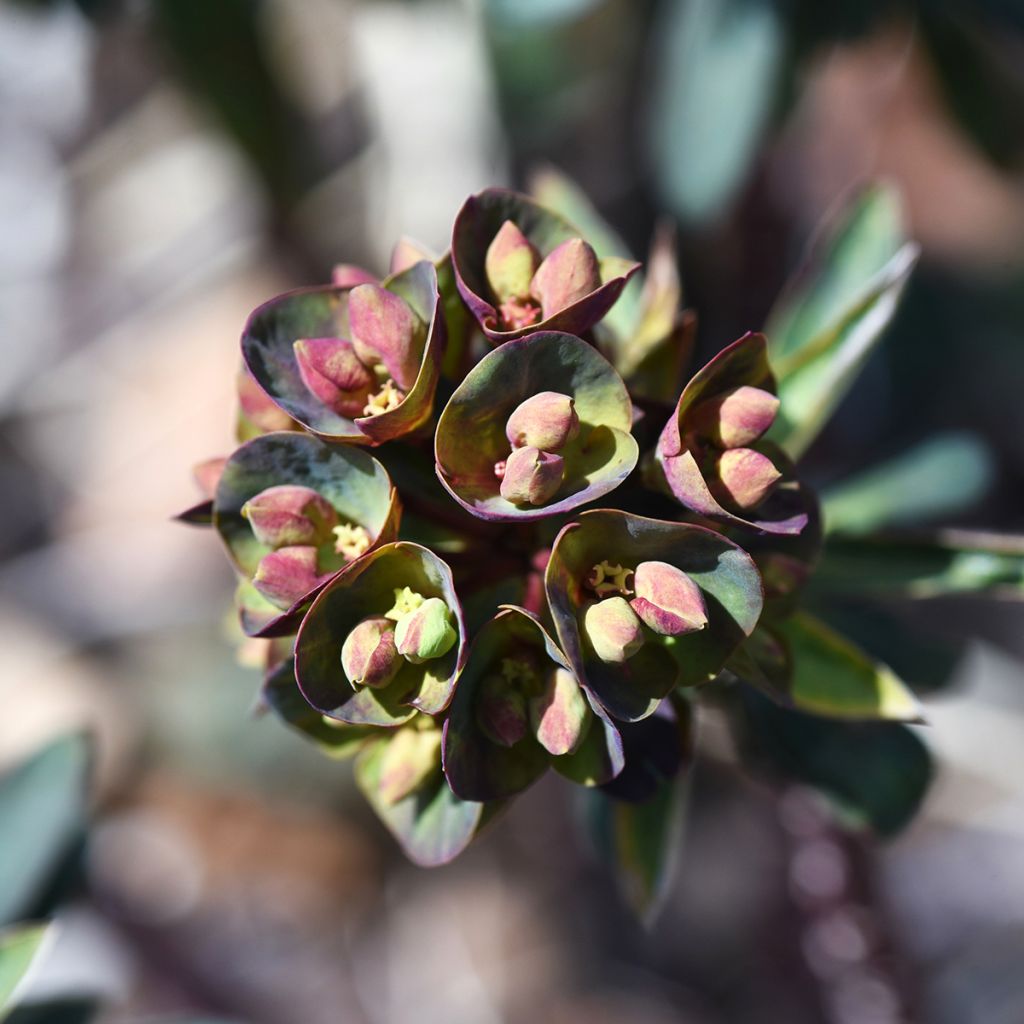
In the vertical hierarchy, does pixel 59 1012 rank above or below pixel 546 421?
below

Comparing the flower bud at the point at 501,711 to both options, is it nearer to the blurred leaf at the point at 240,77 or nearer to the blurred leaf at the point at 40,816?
the blurred leaf at the point at 40,816

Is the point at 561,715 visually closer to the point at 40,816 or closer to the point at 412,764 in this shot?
the point at 412,764

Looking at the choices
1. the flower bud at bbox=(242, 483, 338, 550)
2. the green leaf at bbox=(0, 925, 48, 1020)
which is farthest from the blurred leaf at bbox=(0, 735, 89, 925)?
the flower bud at bbox=(242, 483, 338, 550)

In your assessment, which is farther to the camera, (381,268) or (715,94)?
(381,268)

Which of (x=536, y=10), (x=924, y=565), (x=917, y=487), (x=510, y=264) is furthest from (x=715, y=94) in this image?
(x=510, y=264)

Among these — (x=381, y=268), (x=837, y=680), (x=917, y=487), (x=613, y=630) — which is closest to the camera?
(x=613, y=630)

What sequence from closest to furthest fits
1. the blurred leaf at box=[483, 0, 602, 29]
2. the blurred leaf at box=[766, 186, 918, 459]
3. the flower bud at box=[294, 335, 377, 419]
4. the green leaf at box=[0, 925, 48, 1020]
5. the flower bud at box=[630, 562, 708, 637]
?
the flower bud at box=[630, 562, 708, 637] < the flower bud at box=[294, 335, 377, 419] < the green leaf at box=[0, 925, 48, 1020] < the blurred leaf at box=[766, 186, 918, 459] < the blurred leaf at box=[483, 0, 602, 29]

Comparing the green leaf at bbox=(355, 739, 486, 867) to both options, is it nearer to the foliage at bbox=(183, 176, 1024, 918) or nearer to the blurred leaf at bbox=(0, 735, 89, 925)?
the foliage at bbox=(183, 176, 1024, 918)
